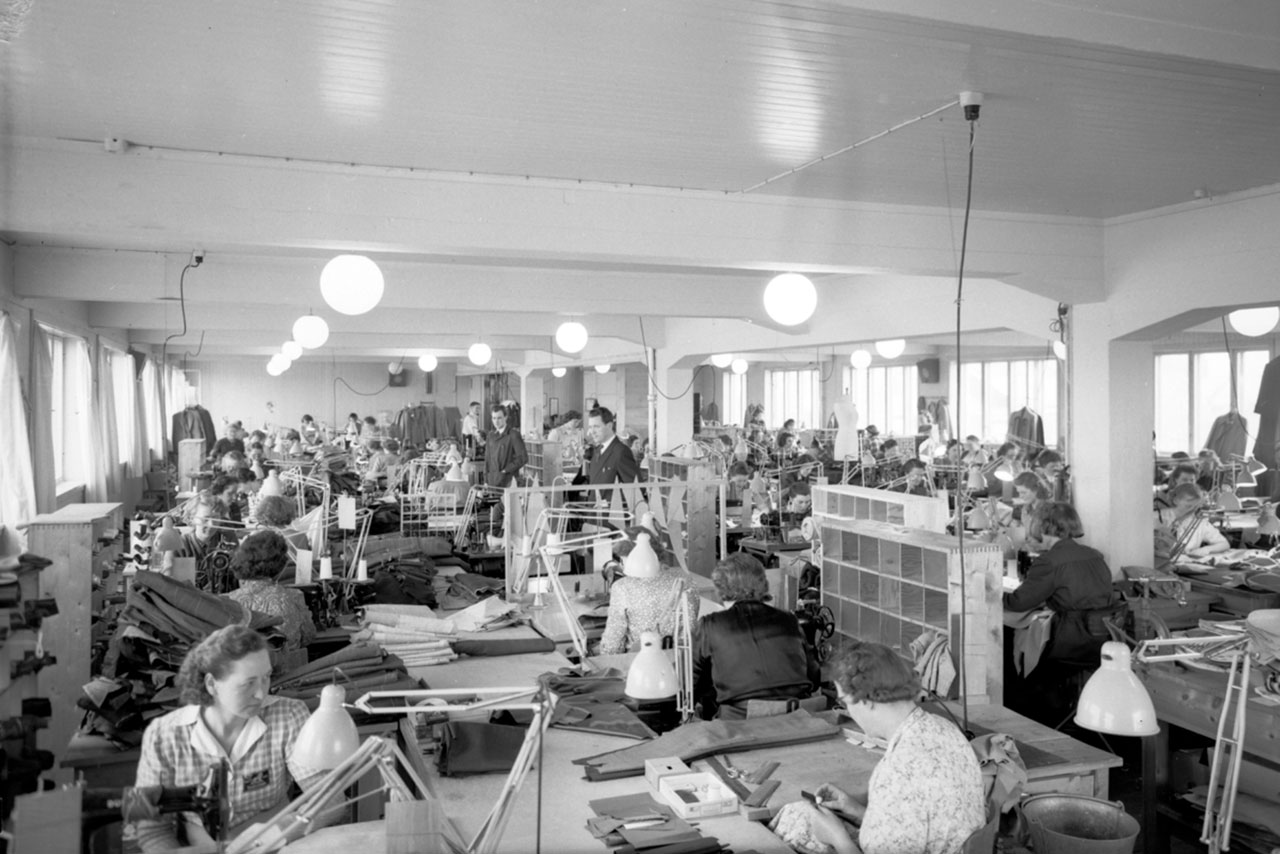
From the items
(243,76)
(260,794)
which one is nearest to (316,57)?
(243,76)

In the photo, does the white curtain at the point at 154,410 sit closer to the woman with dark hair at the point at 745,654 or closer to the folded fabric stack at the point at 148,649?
the folded fabric stack at the point at 148,649

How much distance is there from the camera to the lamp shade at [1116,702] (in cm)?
254

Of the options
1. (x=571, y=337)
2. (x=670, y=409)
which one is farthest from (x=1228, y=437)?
(x=571, y=337)

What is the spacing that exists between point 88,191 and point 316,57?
1.74 metres

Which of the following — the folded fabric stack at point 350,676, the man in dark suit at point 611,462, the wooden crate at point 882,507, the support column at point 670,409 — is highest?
the support column at point 670,409

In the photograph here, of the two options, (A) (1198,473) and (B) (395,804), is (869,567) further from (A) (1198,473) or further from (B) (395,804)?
(A) (1198,473)

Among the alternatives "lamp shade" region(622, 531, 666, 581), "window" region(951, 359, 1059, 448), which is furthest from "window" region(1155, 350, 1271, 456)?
"lamp shade" region(622, 531, 666, 581)

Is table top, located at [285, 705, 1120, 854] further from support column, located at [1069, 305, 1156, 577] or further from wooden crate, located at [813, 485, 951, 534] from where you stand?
support column, located at [1069, 305, 1156, 577]

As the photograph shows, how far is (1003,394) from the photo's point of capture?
51.5 feet

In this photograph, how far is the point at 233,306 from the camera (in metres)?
10.2

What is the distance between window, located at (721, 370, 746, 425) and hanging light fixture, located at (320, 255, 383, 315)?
16.8 m

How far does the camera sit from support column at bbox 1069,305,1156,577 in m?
6.42

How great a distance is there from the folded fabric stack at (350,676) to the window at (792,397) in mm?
15606

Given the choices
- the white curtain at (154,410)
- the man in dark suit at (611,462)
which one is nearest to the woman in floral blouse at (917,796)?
the man in dark suit at (611,462)
